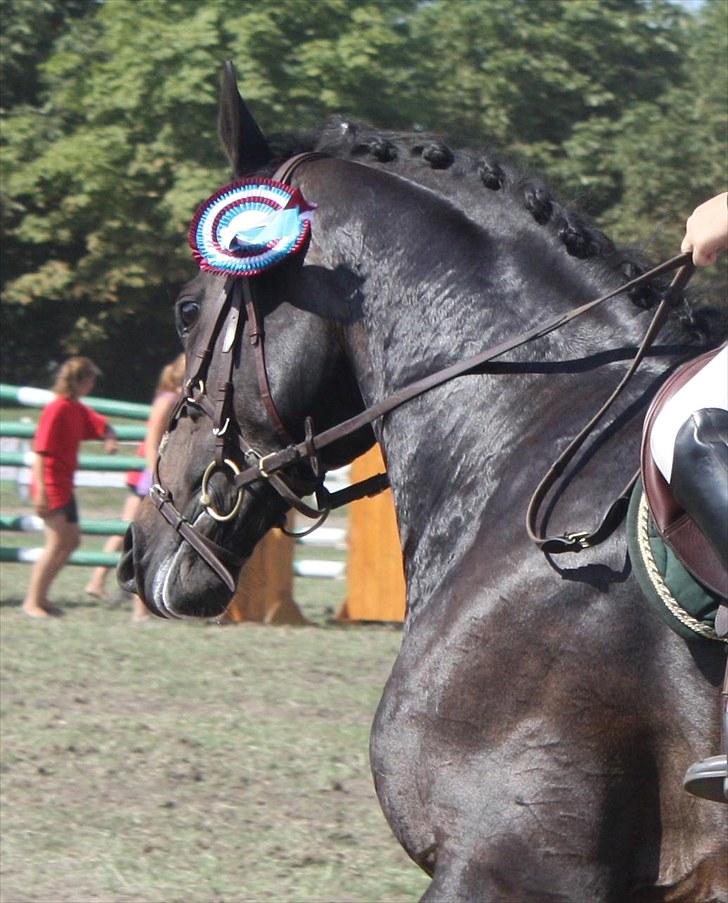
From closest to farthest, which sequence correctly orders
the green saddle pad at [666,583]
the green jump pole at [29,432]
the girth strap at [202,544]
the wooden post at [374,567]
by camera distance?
the green saddle pad at [666,583]
the girth strap at [202,544]
the wooden post at [374,567]
the green jump pole at [29,432]

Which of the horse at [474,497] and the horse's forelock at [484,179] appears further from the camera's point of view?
the horse's forelock at [484,179]

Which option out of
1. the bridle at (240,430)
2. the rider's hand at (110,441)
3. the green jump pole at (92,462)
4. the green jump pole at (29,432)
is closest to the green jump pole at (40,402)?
the green jump pole at (29,432)

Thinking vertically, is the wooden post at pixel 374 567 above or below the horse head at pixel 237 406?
below

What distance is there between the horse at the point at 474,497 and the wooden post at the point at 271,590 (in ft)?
24.5

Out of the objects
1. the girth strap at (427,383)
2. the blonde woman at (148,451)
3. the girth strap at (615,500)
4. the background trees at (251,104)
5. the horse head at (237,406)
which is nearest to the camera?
the girth strap at (615,500)

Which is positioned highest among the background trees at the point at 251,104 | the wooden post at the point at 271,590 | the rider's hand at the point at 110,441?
the background trees at the point at 251,104

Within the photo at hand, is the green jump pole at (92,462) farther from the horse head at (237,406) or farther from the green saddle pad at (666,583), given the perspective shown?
the green saddle pad at (666,583)

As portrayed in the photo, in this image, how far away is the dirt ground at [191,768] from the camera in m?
5.34

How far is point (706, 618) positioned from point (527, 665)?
0.35 meters

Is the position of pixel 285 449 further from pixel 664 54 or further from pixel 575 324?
pixel 664 54

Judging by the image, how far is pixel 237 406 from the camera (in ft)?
11.0

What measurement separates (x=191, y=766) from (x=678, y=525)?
4.48 meters

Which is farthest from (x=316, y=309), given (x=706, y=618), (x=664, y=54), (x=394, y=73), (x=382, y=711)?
(x=664, y=54)

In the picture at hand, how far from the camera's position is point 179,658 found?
30.9ft
